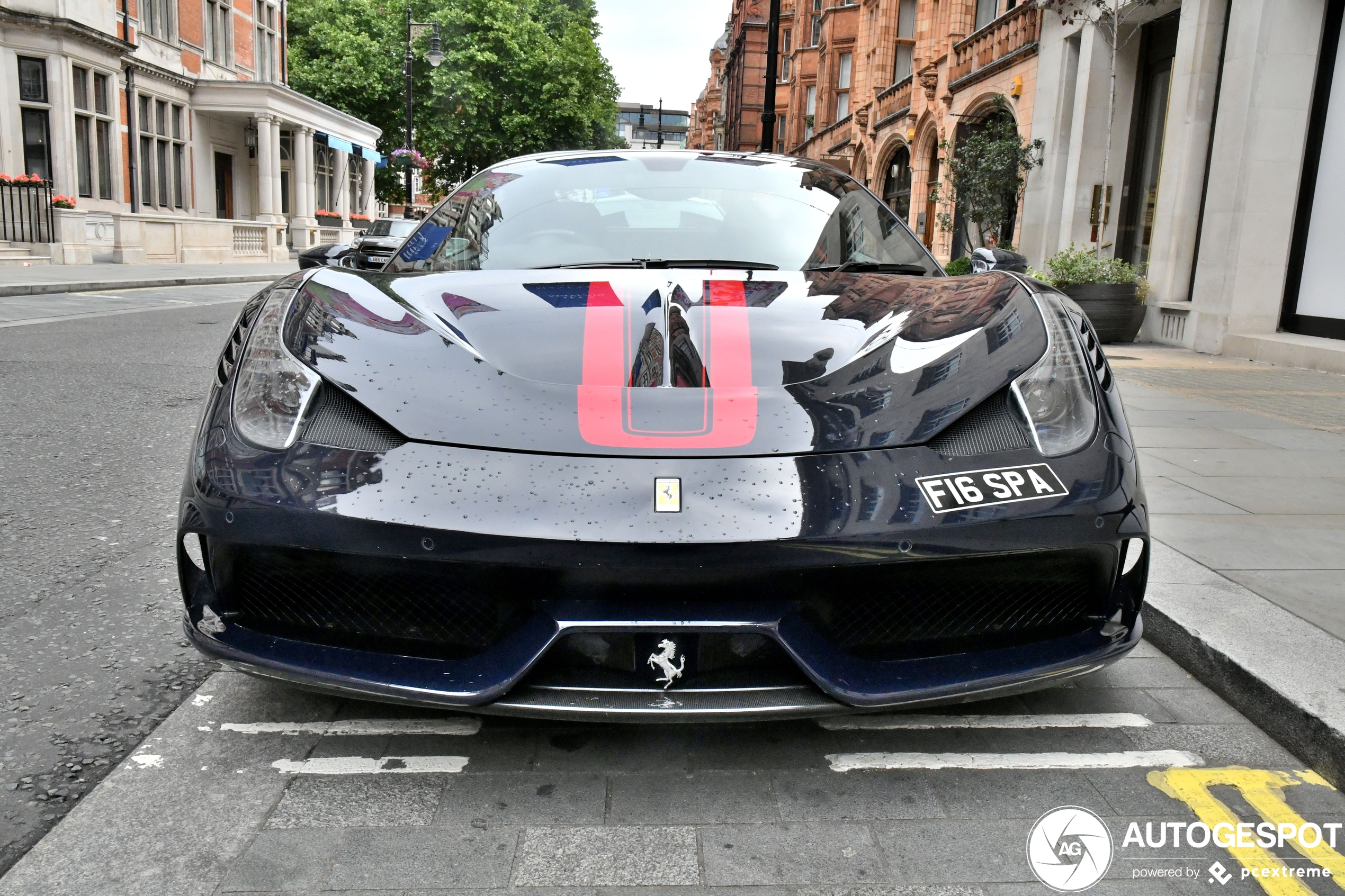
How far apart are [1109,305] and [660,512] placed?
428 inches

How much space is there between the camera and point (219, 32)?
32.7 m

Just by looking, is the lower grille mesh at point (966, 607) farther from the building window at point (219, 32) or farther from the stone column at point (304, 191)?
the stone column at point (304, 191)

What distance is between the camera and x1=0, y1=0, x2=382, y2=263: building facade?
23031 millimetres

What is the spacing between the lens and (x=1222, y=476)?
16.5ft

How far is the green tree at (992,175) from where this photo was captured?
51.4 feet

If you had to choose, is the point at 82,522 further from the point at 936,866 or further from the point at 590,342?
the point at 936,866

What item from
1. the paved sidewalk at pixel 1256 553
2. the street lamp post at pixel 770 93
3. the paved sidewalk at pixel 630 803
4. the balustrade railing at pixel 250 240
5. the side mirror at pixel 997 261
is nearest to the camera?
the paved sidewalk at pixel 630 803

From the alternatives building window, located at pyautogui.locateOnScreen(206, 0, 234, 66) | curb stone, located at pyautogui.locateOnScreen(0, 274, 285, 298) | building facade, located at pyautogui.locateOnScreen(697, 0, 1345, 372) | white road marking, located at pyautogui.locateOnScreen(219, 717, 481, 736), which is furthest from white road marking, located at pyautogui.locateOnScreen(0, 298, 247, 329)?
building window, located at pyautogui.locateOnScreen(206, 0, 234, 66)

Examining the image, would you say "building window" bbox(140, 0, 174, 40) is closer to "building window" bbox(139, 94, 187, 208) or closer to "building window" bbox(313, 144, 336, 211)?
"building window" bbox(139, 94, 187, 208)

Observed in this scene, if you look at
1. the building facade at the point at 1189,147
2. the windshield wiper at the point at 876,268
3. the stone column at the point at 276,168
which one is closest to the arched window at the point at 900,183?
the building facade at the point at 1189,147

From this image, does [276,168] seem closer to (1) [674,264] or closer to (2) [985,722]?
(1) [674,264]

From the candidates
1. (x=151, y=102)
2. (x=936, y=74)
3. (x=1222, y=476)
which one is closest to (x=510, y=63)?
(x=151, y=102)

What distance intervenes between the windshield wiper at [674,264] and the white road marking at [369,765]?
4.61ft

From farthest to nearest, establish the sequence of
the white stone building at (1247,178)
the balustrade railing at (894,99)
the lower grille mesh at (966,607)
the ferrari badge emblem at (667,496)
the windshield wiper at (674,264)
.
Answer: the balustrade railing at (894,99) < the white stone building at (1247,178) < the windshield wiper at (674,264) < the lower grille mesh at (966,607) < the ferrari badge emblem at (667,496)
